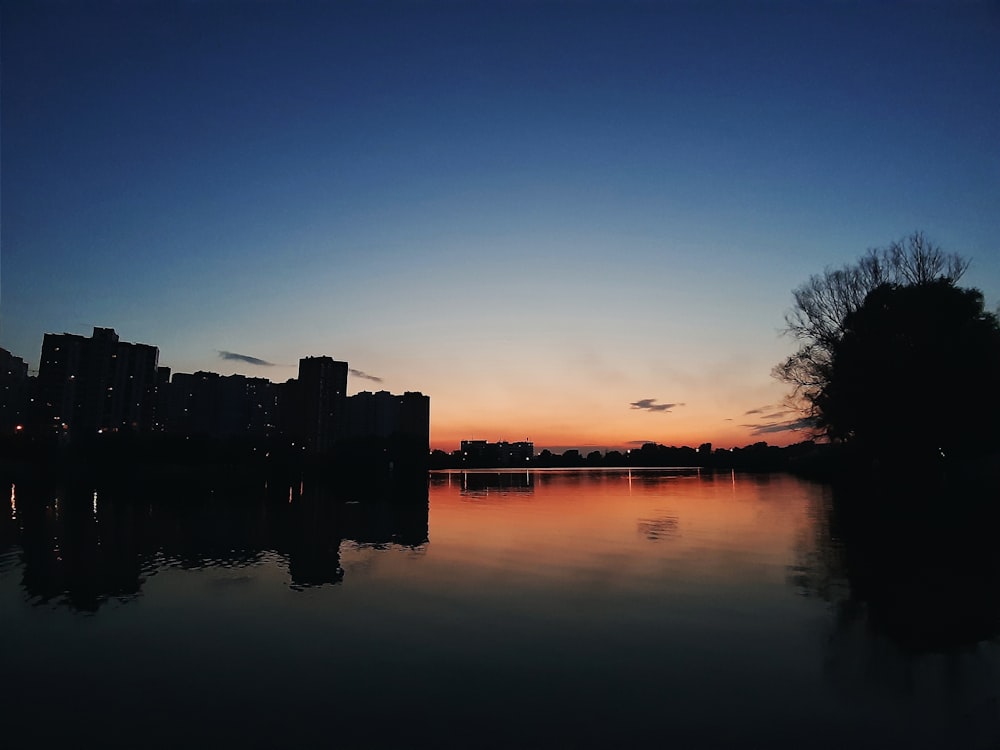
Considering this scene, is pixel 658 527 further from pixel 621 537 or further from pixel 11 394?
pixel 11 394

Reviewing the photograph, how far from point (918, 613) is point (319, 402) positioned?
15615cm

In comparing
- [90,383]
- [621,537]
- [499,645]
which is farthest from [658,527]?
[90,383]

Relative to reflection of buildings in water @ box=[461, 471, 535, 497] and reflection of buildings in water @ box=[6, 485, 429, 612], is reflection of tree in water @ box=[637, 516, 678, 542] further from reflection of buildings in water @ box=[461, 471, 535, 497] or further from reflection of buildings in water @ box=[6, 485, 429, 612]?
reflection of buildings in water @ box=[461, 471, 535, 497]

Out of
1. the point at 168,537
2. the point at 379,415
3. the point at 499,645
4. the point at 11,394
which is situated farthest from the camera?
the point at 379,415

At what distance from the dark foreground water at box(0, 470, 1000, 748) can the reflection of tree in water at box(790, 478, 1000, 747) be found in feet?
0.21

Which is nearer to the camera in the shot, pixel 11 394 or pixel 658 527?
pixel 658 527

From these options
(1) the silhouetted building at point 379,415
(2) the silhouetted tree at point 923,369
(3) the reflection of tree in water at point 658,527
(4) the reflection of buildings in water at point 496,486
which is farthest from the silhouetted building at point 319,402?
(2) the silhouetted tree at point 923,369

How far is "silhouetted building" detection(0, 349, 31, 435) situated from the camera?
139000 millimetres

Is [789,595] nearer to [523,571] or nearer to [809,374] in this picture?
[523,571]

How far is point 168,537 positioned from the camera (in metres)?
26.1

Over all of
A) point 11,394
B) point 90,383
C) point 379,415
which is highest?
point 11,394

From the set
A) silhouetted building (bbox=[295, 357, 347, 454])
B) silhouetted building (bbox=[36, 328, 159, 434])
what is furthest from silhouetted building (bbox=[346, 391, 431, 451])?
silhouetted building (bbox=[36, 328, 159, 434])

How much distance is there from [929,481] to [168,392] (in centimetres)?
16270

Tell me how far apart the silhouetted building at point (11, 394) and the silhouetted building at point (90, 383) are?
2733cm
